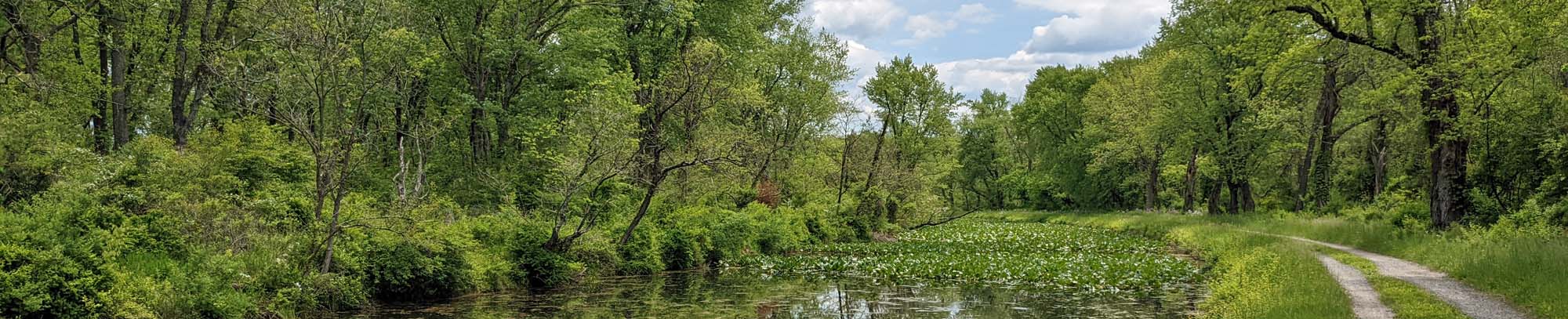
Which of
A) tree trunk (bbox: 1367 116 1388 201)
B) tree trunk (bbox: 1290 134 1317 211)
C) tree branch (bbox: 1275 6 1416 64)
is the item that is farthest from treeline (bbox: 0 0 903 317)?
tree trunk (bbox: 1367 116 1388 201)

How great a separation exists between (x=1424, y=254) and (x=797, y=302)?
1190 centimetres

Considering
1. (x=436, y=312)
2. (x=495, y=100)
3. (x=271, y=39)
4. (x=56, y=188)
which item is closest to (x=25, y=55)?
(x=495, y=100)

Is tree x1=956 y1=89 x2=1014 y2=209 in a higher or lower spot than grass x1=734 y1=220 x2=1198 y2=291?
higher

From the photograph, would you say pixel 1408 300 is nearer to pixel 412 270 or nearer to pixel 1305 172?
pixel 412 270

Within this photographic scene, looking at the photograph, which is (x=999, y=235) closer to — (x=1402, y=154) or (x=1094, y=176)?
(x=1402, y=154)

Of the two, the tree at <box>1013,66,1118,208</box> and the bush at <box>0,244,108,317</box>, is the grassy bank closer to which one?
the bush at <box>0,244,108,317</box>

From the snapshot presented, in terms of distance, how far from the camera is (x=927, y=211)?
35.2 metres

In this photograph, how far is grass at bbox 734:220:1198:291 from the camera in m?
18.2

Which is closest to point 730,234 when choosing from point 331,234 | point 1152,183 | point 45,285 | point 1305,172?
point 331,234

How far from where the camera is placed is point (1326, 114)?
3164cm

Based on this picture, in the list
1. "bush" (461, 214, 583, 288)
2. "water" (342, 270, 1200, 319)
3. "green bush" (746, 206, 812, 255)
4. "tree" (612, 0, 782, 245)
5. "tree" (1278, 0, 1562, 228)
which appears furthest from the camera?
"green bush" (746, 206, 812, 255)

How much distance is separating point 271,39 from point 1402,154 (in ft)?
102

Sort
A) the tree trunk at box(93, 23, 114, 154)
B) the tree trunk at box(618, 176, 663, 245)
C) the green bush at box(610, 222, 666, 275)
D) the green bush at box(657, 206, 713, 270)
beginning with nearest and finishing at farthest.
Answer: the tree trunk at box(618, 176, 663, 245)
the green bush at box(610, 222, 666, 275)
the tree trunk at box(93, 23, 114, 154)
the green bush at box(657, 206, 713, 270)

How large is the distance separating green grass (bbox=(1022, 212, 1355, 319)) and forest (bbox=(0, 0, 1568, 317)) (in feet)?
0.77
